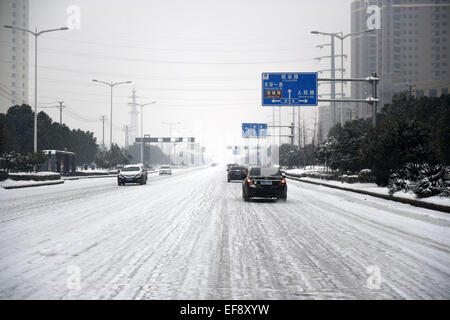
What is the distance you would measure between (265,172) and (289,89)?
16304 millimetres

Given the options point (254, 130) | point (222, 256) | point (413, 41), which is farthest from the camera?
point (413, 41)

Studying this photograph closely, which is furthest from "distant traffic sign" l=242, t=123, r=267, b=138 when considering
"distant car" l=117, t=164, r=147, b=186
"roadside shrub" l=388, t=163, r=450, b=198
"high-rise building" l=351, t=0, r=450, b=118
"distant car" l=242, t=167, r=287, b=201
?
"high-rise building" l=351, t=0, r=450, b=118

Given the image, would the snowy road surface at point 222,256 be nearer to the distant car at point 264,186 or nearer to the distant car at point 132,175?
the distant car at point 264,186

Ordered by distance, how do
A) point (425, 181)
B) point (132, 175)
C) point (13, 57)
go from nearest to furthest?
1. point (425, 181)
2. point (132, 175)
3. point (13, 57)

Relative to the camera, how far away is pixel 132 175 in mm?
35844

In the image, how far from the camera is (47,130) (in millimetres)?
75188

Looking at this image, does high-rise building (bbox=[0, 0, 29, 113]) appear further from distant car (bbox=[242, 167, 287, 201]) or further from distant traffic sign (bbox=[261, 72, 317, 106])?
distant car (bbox=[242, 167, 287, 201])

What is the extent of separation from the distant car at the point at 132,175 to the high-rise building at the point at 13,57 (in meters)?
132

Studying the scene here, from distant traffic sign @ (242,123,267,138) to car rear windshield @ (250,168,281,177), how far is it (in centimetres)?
5677

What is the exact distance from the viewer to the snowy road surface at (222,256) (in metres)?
6.05

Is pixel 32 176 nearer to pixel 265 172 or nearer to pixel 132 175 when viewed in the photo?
pixel 132 175

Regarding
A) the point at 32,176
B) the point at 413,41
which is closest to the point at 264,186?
the point at 32,176

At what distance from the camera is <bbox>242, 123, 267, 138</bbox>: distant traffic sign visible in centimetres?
7806
